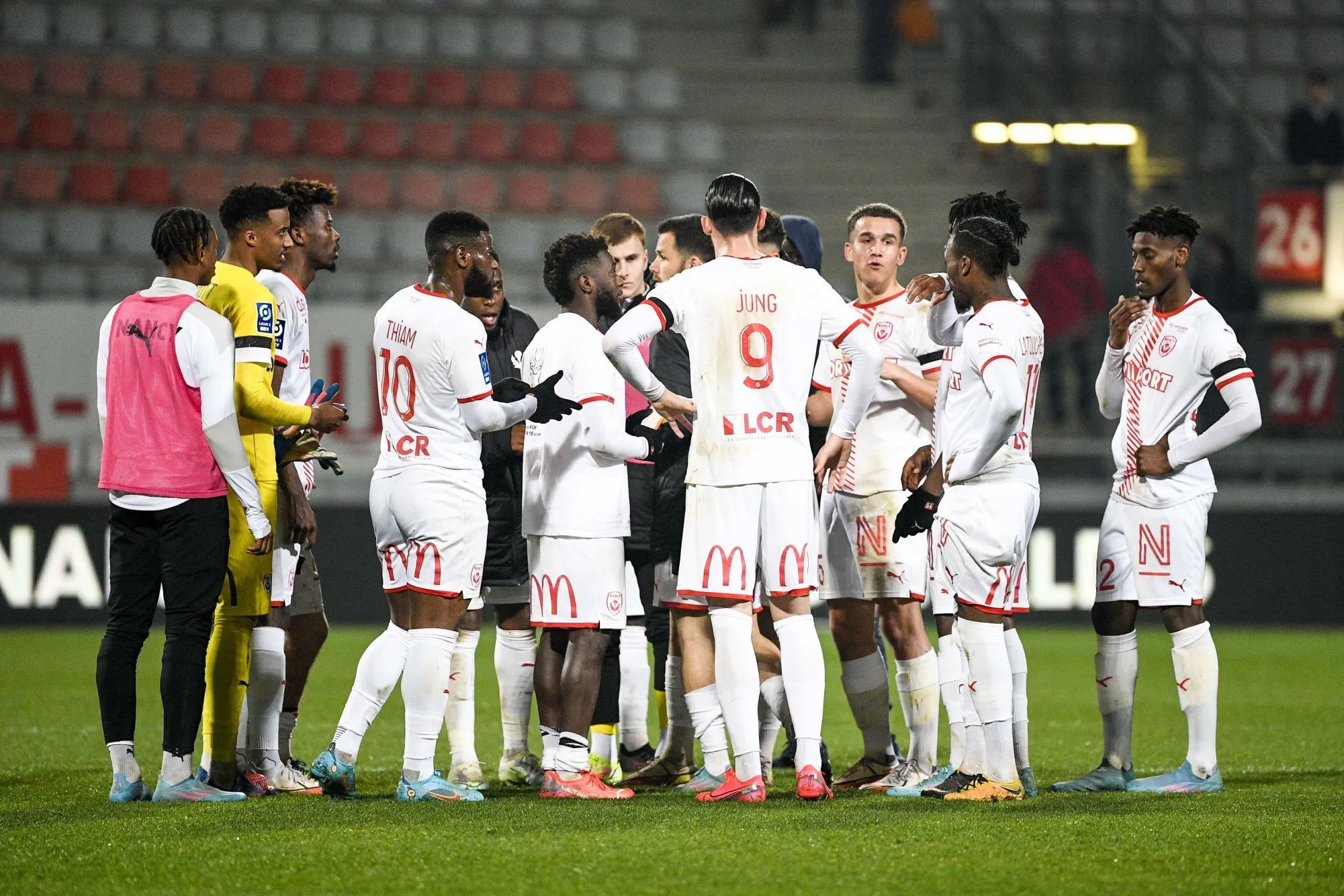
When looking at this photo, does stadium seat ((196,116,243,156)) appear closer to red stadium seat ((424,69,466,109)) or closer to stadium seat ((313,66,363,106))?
stadium seat ((313,66,363,106))

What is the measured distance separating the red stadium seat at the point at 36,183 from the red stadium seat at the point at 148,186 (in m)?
0.69

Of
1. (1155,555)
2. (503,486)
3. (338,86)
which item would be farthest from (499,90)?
(1155,555)

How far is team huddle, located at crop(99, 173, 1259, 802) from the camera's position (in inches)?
239

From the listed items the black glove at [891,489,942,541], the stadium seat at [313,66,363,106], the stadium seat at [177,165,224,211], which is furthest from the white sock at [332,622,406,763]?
the stadium seat at [313,66,363,106]

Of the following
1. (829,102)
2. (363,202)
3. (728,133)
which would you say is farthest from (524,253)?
(829,102)

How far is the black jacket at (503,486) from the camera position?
7.14 meters

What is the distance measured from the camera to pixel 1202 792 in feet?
21.2

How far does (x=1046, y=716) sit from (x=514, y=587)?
3618 millimetres

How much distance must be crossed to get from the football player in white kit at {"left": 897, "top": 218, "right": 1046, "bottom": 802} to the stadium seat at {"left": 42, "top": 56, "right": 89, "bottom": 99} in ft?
47.1

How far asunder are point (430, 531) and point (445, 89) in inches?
551

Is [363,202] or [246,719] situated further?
[363,202]

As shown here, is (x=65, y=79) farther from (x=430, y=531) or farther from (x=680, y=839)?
(x=680, y=839)

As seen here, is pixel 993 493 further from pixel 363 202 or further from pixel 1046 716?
pixel 363 202

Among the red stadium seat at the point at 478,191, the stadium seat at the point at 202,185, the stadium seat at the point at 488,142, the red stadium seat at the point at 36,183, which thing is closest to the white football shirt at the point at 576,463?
the stadium seat at the point at 202,185
